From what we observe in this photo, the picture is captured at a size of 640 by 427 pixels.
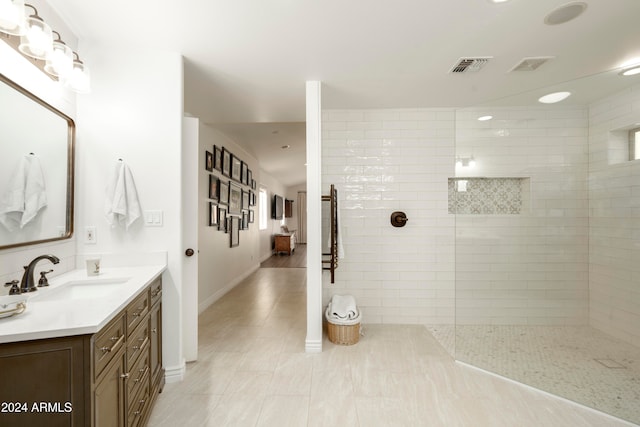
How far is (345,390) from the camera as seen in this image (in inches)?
81.4

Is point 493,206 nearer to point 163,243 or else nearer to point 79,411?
point 163,243

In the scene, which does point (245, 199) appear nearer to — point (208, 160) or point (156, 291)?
A: point (208, 160)

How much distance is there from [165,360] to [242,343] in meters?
0.76

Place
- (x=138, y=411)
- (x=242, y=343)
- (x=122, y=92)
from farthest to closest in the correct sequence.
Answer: (x=242, y=343), (x=122, y=92), (x=138, y=411)

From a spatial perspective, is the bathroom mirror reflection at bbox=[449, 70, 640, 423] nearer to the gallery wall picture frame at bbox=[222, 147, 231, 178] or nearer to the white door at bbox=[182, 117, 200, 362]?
the white door at bbox=[182, 117, 200, 362]

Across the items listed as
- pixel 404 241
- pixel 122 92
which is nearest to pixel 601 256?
pixel 404 241

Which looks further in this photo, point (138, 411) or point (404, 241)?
point (404, 241)

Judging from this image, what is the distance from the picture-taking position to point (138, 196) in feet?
6.92

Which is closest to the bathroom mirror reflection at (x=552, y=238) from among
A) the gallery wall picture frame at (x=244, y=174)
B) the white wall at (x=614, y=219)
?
the white wall at (x=614, y=219)

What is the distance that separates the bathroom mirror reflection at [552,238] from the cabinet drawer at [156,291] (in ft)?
8.22

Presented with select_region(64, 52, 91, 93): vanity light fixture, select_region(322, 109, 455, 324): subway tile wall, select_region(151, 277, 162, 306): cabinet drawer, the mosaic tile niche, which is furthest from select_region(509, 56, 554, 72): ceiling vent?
select_region(151, 277, 162, 306): cabinet drawer

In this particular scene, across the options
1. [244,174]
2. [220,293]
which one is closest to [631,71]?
[220,293]

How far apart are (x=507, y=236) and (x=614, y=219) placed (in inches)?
31.3

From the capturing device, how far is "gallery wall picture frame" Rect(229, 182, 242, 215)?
4.93 metres
